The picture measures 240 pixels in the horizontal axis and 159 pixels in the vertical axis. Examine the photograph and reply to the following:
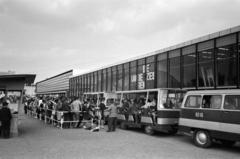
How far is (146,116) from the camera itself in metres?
12.8

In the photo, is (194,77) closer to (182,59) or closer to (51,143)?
(182,59)

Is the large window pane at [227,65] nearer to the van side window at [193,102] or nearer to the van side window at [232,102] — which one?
the van side window at [193,102]

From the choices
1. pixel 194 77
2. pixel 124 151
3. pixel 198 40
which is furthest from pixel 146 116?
pixel 198 40

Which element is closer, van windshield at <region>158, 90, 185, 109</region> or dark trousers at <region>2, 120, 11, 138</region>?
dark trousers at <region>2, 120, 11, 138</region>

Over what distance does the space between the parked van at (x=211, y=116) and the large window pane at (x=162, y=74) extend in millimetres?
12179

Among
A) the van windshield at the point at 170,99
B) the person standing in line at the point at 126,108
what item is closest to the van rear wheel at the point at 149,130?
the van windshield at the point at 170,99

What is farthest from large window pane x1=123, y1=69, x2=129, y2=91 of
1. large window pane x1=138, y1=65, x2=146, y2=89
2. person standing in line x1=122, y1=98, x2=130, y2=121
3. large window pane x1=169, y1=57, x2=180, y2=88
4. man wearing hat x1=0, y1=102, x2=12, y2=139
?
man wearing hat x1=0, y1=102, x2=12, y2=139

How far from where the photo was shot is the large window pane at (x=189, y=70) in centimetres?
1920

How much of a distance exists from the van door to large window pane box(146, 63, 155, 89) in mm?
15643

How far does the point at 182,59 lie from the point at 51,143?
1419 centimetres

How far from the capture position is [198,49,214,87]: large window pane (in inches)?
695

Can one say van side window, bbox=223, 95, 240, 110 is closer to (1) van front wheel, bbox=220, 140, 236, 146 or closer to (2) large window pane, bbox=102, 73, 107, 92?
(1) van front wheel, bbox=220, 140, 236, 146

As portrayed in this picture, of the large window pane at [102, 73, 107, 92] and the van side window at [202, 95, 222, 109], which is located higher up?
the large window pane at [102, 73, 107, 92]

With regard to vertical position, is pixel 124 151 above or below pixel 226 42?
below
